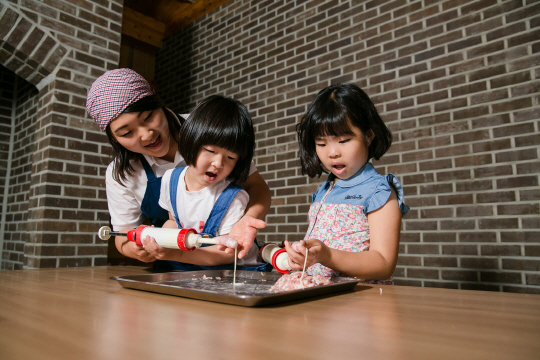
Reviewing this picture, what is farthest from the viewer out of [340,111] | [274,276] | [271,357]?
[340,111]

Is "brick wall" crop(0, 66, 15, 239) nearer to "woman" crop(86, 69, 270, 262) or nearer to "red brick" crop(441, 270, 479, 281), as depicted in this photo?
"woman" crop(86, 69, 270, 262)

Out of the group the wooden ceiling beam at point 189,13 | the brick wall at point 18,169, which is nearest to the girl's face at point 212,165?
the brick wall at point 18,169

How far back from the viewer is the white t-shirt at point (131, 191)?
55.8 inches

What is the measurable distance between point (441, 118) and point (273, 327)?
7.86ft

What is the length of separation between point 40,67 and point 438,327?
9.05ft

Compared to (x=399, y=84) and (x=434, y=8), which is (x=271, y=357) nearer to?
(x=399, y=84)

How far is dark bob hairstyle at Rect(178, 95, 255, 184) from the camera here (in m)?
1.15

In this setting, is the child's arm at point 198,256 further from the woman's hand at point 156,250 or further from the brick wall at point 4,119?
the brick wall at point 4,119

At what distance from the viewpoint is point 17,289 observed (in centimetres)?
87

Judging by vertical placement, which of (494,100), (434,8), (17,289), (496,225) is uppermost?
(434,8)

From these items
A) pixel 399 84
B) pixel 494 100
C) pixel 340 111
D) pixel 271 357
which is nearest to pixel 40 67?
pixel 340 111

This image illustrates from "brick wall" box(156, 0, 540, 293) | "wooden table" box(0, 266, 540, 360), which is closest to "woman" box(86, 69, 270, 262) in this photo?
"wooden table" box(0, 266, 540, 360)

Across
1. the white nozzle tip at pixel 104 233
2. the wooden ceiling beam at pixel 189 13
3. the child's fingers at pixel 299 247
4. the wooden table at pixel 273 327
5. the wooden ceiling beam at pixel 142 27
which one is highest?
the wooden ceiling beam at pixel 189 13

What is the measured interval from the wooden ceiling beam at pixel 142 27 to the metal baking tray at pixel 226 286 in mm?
3640
